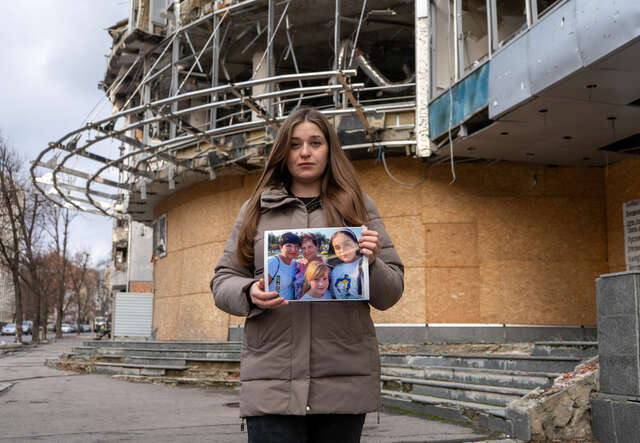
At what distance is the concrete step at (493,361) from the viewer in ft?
27.8

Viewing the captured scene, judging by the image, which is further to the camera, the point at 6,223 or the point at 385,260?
the point at 6,223

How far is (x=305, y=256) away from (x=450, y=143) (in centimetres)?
1214

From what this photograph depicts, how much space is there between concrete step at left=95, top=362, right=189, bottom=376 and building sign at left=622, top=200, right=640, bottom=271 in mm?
10324

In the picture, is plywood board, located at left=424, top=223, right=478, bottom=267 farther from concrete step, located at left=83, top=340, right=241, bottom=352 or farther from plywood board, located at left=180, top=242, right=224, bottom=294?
plywood board, located at left=180, top=242, right=224, bottom=294

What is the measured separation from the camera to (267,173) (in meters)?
2.49

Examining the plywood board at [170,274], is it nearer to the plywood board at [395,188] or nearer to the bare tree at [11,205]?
the plywood board at [395,188]

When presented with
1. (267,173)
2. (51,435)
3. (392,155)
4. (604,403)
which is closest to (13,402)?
(51,435)

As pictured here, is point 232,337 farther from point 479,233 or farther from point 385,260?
point 385,260

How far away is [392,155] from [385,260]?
14.3 metres

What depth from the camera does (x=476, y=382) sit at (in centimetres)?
906

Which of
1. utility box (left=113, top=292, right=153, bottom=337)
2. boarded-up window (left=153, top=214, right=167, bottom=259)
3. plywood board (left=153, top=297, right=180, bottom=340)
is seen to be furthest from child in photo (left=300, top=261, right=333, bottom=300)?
utility box (left=113, top=292, right=153, bottom=337)

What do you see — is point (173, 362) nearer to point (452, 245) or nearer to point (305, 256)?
point (452, 245)

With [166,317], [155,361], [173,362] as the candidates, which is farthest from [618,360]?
[166,317]

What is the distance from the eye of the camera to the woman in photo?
2.15 meters
